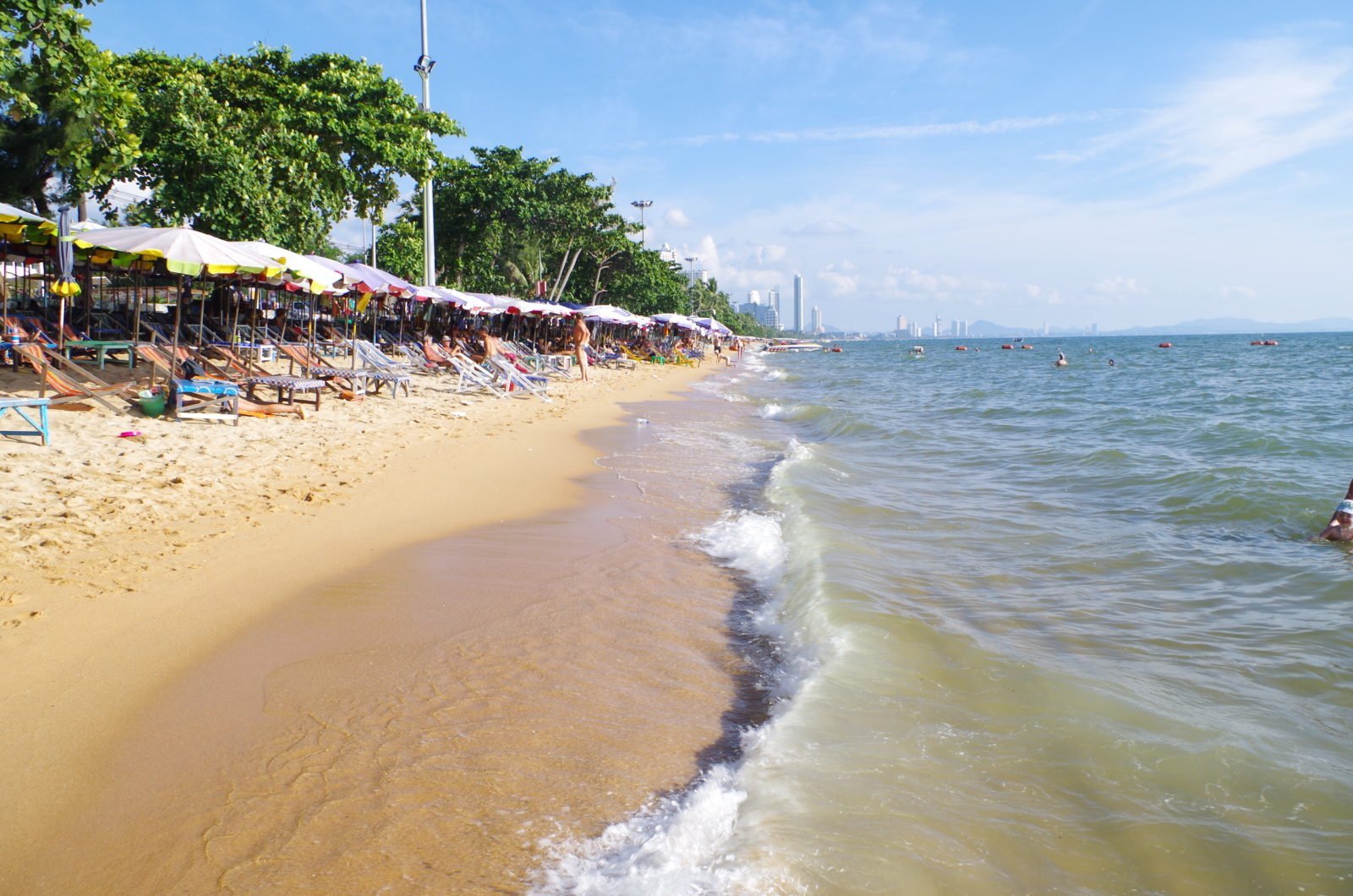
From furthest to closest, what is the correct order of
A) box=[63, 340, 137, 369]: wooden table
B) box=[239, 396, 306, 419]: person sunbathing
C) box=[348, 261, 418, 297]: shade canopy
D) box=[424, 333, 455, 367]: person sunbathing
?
box=[424, 333, 455, 367]: person sunbathing → box=[348, 261, 418, 297]: shade canopy → box=[63, 340, 137, 369]: wooden table → box=[239, 396, 306, 419]: person sunbathing

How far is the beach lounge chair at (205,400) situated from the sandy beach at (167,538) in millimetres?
386

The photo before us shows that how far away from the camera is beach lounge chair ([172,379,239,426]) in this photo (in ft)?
29.0

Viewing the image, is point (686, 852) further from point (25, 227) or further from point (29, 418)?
point (25, 227)

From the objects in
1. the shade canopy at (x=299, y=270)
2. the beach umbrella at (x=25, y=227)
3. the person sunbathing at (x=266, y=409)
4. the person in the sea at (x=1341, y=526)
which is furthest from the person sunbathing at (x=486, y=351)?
the person in the sea at (x=1341, y=526)

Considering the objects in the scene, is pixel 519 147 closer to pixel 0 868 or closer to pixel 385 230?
pixel 385 230

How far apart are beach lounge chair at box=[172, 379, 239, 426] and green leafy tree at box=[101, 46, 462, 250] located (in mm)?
6754

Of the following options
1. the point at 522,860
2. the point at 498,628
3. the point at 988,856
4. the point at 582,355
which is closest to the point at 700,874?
the point at 522,860

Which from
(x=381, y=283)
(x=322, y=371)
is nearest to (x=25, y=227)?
(x=322, y=371)

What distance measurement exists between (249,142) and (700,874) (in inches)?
641

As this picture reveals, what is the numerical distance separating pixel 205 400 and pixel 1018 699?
8884mm

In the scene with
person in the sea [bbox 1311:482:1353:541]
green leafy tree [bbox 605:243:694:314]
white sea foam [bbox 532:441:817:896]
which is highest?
green leafy tree [bbox 605:243:694:314]

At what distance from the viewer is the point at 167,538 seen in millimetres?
5246

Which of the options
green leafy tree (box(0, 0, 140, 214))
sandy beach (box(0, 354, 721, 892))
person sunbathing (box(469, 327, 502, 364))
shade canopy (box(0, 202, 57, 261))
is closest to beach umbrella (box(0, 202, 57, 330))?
shade canopy (box(0, 202, 57, 261))

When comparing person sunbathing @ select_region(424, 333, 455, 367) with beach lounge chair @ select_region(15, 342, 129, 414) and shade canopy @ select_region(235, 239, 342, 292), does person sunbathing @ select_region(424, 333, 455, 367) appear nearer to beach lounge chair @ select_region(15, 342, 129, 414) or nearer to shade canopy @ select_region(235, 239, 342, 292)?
shade canopy @ select_region(235, 239, 342, 292)
